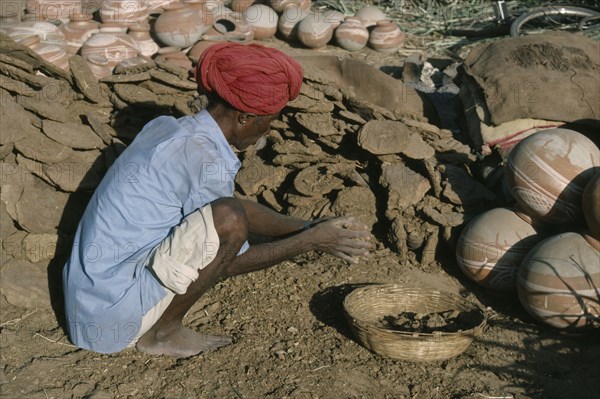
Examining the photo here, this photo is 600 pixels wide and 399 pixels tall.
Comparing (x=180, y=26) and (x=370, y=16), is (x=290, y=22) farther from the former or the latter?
(x=180, y=26)

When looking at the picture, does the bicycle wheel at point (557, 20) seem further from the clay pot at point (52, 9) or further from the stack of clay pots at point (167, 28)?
the clay pot at point (52, 9)

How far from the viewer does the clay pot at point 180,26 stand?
680 centimetres

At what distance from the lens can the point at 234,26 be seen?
284 inches

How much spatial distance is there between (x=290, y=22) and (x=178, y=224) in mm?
5042

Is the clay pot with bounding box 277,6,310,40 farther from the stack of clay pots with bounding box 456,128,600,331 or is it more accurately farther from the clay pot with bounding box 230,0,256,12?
the stack of clay pots with bounding box 456,128,600,331

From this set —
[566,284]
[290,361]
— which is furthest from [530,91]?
[290,361]

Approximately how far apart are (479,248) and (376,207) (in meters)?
0.77

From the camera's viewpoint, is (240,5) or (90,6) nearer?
(90,6)

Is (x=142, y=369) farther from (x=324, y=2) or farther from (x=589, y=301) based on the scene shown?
(x=324, y=2)

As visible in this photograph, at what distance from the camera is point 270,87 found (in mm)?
3432

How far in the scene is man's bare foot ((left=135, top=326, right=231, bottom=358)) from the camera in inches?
141

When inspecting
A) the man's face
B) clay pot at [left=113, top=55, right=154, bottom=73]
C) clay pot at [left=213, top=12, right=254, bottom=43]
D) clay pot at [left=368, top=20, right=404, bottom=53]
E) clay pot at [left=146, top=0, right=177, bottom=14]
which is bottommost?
clay pot at [left=368, top=20, right=404, bottom=53]

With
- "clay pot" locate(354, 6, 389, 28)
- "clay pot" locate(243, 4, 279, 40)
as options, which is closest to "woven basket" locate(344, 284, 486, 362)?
"clay pot" locate(243, 4, 279, 40)

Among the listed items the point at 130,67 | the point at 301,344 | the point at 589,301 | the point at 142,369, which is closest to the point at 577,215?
the point at 589,301
